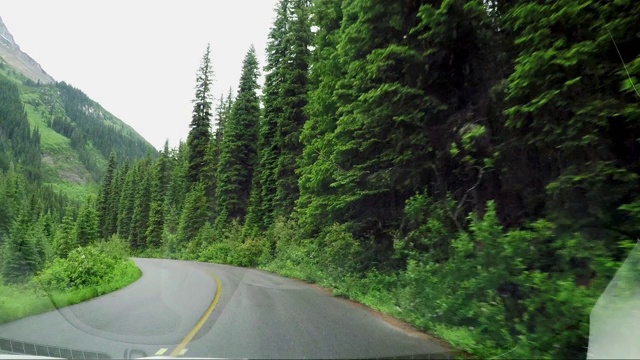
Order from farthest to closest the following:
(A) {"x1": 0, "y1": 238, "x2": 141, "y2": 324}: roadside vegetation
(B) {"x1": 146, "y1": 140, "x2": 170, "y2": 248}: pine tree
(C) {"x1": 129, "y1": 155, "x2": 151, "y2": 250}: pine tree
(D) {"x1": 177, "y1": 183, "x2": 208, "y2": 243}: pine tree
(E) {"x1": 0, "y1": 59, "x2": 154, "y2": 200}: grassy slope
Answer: (C) {"x1": 129, "y1": 155, "x2": 151, "y2": 250}: pine tree
(B) {"x1": 146, "y1": 140, "x2": 170, "y2": 248}: pine tree
(E) {"x1": 0, "y1": 59, "x2": 154, "y2": 200}: grassy slope
(D) {"x1": 177, "y1": 183, "x2": 208, "y2": 243}: pine tree
(A) {"x1": 0, "y1": 238, "x2": 141, "y2": 324}: roadside vegetation

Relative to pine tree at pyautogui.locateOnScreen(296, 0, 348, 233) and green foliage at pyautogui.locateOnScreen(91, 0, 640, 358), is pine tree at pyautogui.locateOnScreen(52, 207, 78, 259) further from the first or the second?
pine tree at pyautogui.locateOnScreen(296, 0, 348, 233)

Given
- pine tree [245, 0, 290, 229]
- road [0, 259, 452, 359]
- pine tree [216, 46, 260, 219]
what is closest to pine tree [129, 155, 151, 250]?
pine tree [216, 46, 260, 219]

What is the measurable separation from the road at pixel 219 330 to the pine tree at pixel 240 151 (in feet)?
95.2

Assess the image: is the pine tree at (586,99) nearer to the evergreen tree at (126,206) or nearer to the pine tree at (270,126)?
the pine tree at (270,126)

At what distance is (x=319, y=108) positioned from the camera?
21.3 meters

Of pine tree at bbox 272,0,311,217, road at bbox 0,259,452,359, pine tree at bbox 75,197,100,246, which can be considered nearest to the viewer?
road at bbox 0,259,452,359

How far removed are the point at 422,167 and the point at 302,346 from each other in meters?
6.79

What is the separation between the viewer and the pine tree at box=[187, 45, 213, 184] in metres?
53.2

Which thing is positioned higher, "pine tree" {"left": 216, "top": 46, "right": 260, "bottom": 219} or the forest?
"pine tree" {"left": 216, "top": 46, "right": 260, "bottom": 219}

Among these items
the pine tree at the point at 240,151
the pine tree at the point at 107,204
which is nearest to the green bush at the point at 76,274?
the pine tree at the point at 240,151

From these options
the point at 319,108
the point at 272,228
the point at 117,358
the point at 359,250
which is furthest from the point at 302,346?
the point at 272,228

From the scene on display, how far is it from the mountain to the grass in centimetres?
855

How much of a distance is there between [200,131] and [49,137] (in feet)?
90.7

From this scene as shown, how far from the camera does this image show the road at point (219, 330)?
6723 millimetres
